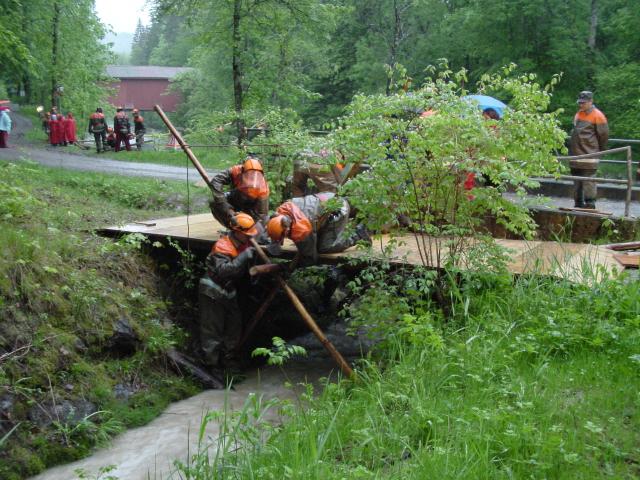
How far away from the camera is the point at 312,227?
7648mm

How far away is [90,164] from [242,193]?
10.4 meters

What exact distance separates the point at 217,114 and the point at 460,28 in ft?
60.5

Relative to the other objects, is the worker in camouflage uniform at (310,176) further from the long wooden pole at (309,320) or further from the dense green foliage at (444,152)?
the dense green foliage at (444,152)

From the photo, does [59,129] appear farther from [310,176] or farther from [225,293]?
[225,293]

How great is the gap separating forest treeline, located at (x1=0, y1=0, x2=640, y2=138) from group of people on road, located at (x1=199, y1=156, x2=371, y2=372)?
9.51 feet

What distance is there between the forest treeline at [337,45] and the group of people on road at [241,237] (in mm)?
2898

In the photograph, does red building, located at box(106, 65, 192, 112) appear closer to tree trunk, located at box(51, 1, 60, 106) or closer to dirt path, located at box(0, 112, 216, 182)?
tree trunk, located at box(51, 1, 60, 106)

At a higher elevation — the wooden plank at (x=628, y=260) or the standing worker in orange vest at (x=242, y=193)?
the standing worker in orange vest at (x=242, y=193)

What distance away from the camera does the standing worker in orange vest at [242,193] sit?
823cm

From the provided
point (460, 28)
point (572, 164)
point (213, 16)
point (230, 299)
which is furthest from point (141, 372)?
point (460, 28)

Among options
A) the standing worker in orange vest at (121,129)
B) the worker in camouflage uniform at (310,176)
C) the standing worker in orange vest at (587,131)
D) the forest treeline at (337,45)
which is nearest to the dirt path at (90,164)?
the standing worker in orange vest at (121,129)

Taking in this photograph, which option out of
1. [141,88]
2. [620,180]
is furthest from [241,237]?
[141,88]

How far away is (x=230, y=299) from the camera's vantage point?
27.3ft

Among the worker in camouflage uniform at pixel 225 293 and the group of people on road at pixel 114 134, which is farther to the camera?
the group of people on road at pixel 114 134
